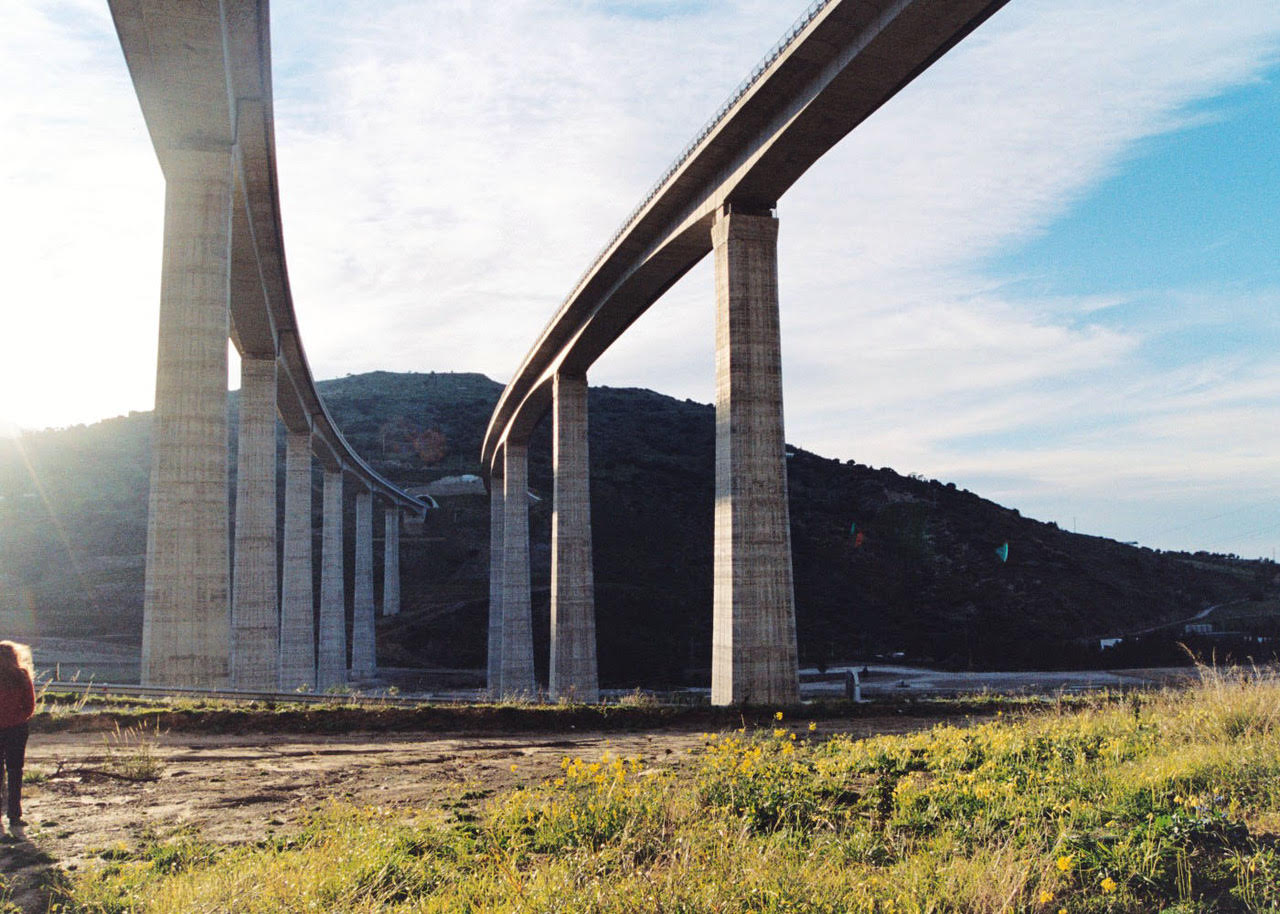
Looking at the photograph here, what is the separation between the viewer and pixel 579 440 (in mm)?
41812

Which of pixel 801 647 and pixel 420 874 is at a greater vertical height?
pixel 420 874

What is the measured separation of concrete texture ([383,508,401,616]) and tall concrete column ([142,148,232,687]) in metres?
71.0

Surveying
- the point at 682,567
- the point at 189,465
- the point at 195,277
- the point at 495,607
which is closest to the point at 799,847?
the point at 189,465

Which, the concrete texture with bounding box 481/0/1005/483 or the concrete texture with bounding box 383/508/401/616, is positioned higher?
the concrete texture with bounding box 481/0/1005/483

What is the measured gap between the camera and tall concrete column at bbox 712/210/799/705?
2353cm

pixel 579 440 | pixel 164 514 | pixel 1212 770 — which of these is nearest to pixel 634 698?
pixel 164 514

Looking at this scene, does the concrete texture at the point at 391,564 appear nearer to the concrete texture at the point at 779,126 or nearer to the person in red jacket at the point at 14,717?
the concrete texture at the point at 779,126

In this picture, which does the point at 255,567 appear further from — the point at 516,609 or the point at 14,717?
the point at 14,717

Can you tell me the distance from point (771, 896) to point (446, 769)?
7.35 metres

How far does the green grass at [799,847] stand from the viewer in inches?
193

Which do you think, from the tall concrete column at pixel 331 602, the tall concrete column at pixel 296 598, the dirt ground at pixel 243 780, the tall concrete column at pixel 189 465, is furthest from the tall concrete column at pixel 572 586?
the dirt ground at pixel 243 780

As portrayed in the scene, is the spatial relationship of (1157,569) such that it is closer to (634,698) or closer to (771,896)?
(634,698)

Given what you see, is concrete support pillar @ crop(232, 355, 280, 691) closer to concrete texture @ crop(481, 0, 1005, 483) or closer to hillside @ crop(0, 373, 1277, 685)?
concrete texture @ crop(481, 0, 1005, 483)

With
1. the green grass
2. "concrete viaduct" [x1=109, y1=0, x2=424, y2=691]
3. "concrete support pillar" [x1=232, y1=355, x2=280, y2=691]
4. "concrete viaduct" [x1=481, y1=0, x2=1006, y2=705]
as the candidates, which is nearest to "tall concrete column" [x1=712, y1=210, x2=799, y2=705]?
"concrete viaduct" [x1=481, y1=0, x2=1006, y2=705]
